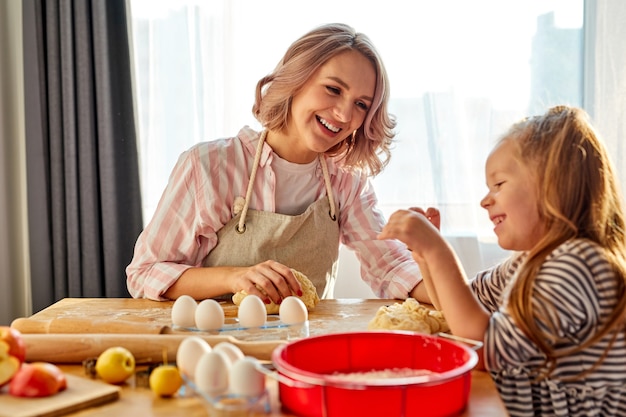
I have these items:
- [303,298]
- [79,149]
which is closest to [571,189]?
[303,298]

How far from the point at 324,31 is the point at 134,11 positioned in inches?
56.7

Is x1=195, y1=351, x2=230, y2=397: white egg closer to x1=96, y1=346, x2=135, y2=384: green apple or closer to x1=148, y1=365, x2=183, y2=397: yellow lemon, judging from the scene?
x1=148, y1=365, x2=183, y2=397: yellow lemon

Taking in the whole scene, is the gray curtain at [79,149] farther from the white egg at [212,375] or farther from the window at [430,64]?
the white egg at [212,375]

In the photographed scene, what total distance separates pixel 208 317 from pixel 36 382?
0.37 m

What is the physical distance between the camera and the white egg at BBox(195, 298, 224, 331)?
4.35 feet

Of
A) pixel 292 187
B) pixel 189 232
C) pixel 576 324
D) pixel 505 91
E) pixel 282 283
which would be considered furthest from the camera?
pixel 505 91

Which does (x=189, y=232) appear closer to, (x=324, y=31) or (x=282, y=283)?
(x=282, y=283)

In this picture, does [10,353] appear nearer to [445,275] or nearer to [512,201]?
[445,275]

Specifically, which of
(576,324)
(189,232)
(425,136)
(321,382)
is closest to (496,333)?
(576,324)

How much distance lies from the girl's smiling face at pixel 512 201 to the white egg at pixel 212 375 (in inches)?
23.3

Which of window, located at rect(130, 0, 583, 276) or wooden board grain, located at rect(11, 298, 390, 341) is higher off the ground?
window, located at rect(130, 0, 583, 276)

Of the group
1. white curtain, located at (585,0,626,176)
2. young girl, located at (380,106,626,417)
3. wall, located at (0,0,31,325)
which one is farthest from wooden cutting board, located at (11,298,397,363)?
white curtain, located at (585,0,626,176)

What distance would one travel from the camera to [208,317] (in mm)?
1325

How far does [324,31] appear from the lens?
200 centimetres
